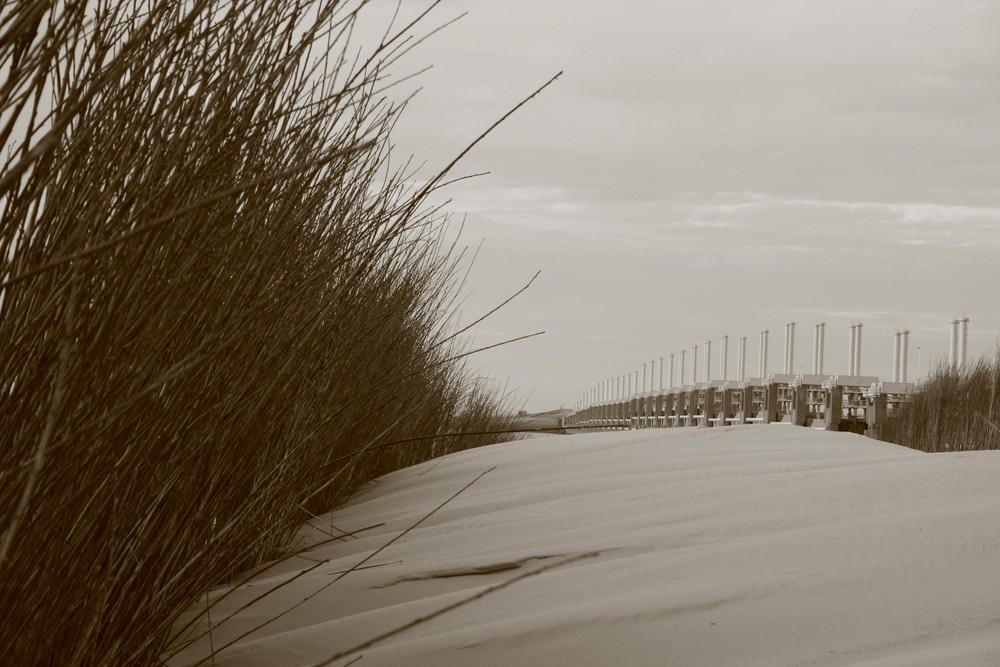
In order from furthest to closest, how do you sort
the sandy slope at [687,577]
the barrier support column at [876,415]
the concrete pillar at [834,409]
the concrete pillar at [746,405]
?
the concrete pillar at [746,405] < the concrete pillar at [834,409] < the barrier support column at [876,415] < the sandy slope at [687,577]

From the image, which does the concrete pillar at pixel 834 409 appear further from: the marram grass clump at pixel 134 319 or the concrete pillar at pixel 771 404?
the marram grass clump at pixel 134 319

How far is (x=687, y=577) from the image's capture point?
1729 millimetres

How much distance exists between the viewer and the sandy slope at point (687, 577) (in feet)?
4.77

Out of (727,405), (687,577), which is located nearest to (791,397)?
(727,405)

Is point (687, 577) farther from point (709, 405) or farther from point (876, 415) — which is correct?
point (709, 405)

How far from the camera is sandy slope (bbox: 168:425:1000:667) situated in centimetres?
145

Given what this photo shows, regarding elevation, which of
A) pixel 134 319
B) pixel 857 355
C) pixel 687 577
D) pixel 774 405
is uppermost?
pixel 857 355

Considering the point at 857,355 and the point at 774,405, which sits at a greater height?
the point at 857,355

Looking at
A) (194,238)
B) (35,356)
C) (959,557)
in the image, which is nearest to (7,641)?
(35,356)

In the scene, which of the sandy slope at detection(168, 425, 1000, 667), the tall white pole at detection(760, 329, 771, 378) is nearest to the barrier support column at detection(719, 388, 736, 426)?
the tall white pole at detection(760, 329, 771, 378)

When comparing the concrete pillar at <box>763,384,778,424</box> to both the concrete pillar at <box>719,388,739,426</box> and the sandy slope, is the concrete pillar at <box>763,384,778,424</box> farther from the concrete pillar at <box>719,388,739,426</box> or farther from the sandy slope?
the sandy slope

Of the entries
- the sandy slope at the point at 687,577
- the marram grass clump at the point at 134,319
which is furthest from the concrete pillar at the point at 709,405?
the marram grass clump at the point at 134,319

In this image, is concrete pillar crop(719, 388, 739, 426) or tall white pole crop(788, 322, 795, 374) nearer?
concrete pillar crop(719, 388, 739, 426)

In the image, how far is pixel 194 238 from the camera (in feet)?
3.45
